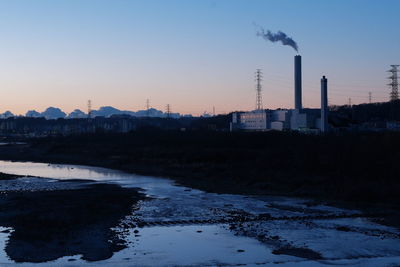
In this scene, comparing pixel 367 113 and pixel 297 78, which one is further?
pixel 367 113

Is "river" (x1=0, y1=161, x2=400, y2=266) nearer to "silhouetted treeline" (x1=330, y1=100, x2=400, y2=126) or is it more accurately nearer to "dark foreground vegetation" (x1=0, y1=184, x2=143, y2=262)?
"dark foreground vegetation" (x1=0, y1=184, x2=143, y2=262)

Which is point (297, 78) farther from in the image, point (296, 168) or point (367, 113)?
point (296, 168)

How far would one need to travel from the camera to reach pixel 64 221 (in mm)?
17172

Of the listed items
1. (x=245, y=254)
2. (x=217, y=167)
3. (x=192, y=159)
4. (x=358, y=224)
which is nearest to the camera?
(x=245, y=254)

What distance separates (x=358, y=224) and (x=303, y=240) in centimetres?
321

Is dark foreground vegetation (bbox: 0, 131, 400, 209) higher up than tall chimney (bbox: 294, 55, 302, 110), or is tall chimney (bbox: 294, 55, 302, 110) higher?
tall chimney (bbox: 294, 55, 302, 110)

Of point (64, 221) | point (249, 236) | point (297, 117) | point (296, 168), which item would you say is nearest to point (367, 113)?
point (297, 117)

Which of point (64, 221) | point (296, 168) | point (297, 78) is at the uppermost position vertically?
point (297, 78)

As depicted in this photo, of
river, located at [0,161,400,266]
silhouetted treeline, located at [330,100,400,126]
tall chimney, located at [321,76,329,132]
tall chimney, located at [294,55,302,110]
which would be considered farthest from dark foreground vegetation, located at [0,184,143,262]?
silhouetted treeline, located at [330,100,400,126]

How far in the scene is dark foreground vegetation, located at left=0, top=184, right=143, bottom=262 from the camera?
12898mm

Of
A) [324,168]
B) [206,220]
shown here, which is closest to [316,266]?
[206,220]

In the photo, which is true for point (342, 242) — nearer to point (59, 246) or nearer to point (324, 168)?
point (59, 246)

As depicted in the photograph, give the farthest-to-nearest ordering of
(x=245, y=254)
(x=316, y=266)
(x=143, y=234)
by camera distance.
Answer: (x=143, y=234) < (x=245, y=254) < (x=316, y=266)

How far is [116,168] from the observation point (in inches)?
1790
